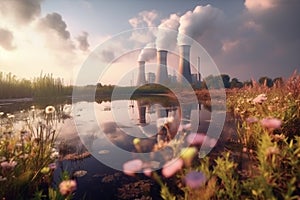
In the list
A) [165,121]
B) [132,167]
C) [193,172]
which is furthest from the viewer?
[132,167]

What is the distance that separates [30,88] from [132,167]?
1533 cm

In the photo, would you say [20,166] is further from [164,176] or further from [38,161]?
[164,176]

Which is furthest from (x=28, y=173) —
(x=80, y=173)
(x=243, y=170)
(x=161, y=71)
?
(x=161, y=71)

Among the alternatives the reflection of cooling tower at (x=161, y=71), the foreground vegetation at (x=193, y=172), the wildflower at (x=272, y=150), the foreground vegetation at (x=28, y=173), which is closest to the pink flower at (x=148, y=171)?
the foreground vegetation at (x=193, y=172)

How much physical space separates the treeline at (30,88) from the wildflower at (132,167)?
13601 mm

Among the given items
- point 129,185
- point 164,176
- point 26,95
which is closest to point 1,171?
point 129,185

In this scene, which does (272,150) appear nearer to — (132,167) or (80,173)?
(132,167)

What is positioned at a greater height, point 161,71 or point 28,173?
point 161,71

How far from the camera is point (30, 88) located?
658 inches

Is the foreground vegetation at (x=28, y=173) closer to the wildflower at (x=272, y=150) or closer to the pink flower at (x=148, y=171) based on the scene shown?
the pink flower at (x=148, y=171)

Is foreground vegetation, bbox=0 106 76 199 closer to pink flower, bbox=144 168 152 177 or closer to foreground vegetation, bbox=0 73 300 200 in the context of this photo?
foreground vegetation, bbox=0 73 300 200

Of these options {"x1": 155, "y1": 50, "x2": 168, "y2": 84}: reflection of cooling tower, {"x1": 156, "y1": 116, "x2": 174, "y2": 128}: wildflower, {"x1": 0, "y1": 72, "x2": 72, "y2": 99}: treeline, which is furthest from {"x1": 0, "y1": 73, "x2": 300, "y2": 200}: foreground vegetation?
{"x1": 155, "y1": 50, "x2": 168, "y2": 84}: reflection of cooling tower

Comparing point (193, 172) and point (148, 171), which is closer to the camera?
point (193, 172)

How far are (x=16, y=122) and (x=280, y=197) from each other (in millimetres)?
6570
